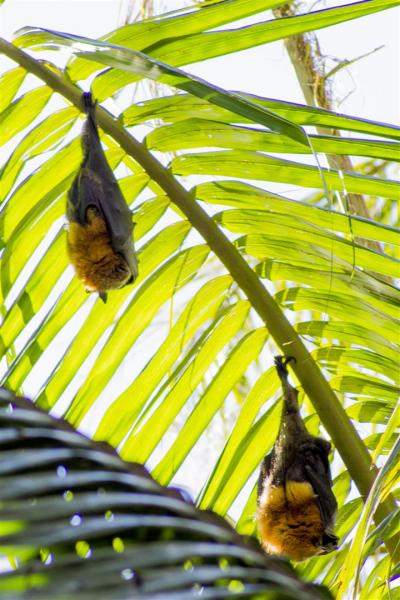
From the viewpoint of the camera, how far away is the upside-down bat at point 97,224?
1.83 meters

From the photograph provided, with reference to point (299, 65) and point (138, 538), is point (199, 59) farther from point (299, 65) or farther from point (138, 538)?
point (299, 65)

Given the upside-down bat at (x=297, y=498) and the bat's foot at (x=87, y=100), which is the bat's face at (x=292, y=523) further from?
the bat's foot at (x=87, y=100)

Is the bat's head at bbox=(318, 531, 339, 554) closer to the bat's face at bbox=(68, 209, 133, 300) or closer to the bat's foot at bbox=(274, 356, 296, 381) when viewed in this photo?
the bat's foot at bbox=(274, 356, 296, 381)

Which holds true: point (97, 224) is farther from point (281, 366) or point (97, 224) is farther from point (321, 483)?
point (321, 483)

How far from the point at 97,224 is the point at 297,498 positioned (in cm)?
73

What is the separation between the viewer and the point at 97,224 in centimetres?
198

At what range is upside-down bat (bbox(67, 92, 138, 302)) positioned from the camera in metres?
1.83

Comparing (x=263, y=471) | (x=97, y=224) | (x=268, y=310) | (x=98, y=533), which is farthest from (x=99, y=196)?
(x=98, y=533)

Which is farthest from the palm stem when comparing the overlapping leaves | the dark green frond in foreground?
the dark green frond in foreground

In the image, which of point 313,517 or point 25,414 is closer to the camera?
point 25,414

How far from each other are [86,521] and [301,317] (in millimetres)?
2018

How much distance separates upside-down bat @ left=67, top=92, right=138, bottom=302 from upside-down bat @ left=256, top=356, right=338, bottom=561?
0.40 m

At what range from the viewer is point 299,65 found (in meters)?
3.43

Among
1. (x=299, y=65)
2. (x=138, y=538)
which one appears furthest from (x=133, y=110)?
(x=299, y=65)
